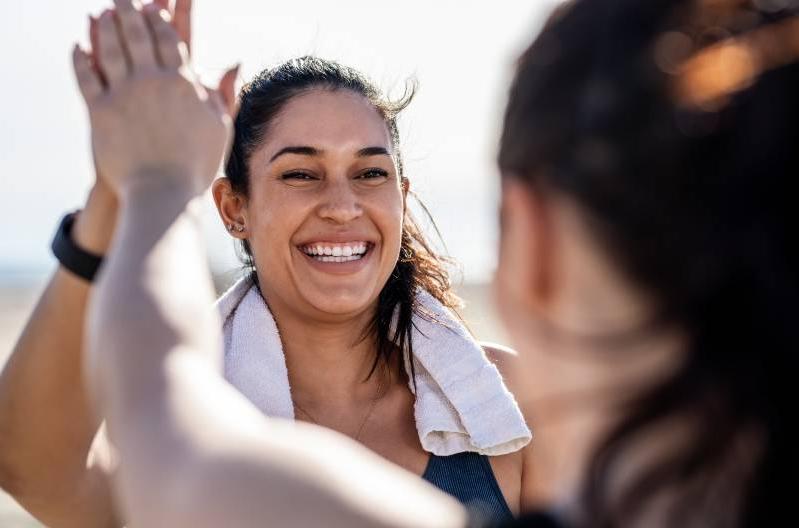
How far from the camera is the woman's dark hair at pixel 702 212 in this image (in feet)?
2.80

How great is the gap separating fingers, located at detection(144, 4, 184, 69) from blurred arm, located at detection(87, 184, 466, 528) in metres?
0.21

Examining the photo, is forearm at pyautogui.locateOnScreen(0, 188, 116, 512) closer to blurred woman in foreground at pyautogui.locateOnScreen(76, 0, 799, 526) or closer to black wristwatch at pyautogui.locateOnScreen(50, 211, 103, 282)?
black wristwatch at pyautogui.locateOnScreen(50, 211, 103, 282)

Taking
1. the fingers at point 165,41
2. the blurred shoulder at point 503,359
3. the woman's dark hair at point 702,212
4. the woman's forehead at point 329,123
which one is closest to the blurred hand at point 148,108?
the fingers at point 165,41

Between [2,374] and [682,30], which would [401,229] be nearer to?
[2,374]

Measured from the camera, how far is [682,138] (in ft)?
2.82

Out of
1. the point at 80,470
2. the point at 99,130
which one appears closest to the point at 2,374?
the point at 80,470

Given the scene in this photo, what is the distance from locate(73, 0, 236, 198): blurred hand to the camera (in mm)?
1083

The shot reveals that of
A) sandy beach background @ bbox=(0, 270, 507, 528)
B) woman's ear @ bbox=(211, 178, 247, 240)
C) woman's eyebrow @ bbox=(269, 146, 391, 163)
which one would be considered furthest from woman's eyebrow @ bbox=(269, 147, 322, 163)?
sandy beach background @ bbox=(0, 270, 507, 528)

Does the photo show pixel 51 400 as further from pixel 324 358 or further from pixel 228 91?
pixel 324 358

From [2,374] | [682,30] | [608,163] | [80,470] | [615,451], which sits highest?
[682,30]

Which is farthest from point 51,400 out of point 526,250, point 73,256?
point 526,250

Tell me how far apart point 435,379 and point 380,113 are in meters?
0.93

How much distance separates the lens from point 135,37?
1.19m

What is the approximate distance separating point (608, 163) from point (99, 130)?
1.85ft
